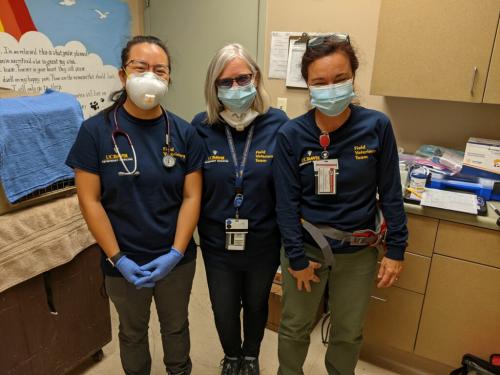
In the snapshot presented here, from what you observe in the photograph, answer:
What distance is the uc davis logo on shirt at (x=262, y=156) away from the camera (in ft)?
4.62

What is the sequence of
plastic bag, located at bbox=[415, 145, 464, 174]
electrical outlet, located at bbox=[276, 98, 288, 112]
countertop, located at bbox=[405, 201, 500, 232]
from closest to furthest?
1. countertop, located at bbox=[405, 201, 500, 232]
2. plastic bag, located at bbox=[415, 145, 464, 174]
3. electrical outlet, located at bbox=[276, 98, 288, 112]

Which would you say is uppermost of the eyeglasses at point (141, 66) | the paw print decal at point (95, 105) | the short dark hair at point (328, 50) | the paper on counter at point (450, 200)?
the short dark hair at point (328, 50)

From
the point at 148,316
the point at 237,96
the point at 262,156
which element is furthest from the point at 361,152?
the point at 148,316

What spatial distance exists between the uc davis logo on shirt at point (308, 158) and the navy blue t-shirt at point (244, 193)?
124 mm

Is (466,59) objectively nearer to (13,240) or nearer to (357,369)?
(357,369)

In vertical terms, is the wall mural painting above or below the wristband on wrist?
above

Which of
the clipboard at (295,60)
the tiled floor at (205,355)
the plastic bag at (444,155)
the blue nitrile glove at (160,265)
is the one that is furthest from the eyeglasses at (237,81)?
the tiled floor at (205,355)

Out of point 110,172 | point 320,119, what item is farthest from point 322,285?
point 110,172

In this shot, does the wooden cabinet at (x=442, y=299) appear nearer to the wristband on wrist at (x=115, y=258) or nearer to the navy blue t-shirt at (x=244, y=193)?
the navy blue t-shirt at (x=244, y=193)

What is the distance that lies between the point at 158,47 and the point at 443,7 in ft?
4.22

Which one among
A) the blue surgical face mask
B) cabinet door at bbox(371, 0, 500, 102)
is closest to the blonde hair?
the blue surgical face mask

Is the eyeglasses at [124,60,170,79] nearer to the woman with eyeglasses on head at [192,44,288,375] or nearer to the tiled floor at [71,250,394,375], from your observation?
the woman with eyeglasses on head at [192,44,288,375]

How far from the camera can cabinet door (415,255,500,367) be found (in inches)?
67.6

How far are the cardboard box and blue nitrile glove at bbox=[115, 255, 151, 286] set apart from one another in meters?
1.61
